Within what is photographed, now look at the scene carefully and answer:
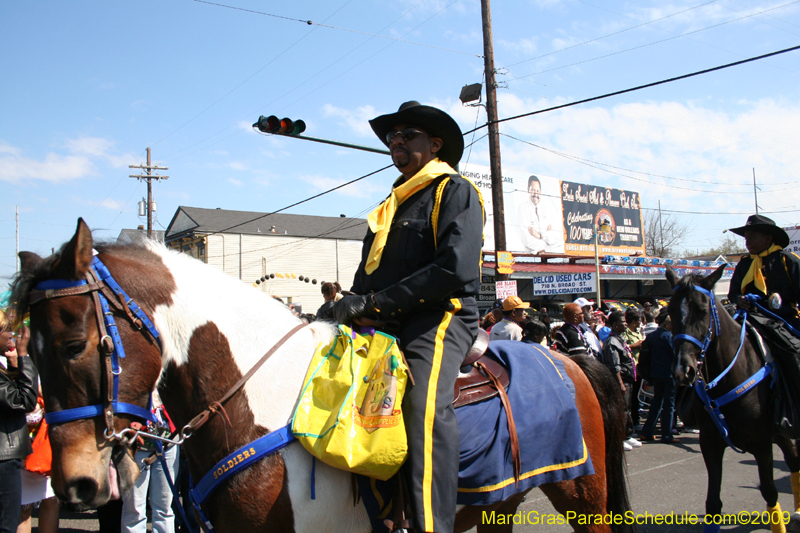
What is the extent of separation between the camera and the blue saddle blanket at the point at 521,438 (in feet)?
8.56

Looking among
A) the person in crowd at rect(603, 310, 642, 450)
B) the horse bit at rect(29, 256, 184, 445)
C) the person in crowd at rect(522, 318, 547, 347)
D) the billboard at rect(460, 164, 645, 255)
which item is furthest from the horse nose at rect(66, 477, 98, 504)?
the billboard at rect(460, 164, 645, 255)

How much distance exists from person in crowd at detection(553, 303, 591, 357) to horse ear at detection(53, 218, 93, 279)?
7.17 m

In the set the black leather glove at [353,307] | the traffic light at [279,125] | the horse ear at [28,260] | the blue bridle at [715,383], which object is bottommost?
the blue bridle at [715,383]

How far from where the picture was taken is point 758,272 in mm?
5734

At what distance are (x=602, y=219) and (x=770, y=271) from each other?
28.5 meters

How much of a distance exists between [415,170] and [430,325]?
878 mm

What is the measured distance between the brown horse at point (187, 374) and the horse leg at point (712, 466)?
3037 millimetres

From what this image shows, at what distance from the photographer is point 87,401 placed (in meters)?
1.94

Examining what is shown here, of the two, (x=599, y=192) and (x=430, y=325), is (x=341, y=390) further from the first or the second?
(x=599, y=192)

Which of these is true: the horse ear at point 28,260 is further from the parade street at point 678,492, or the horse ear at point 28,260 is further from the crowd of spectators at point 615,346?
the crowd of spectators at point 615,346

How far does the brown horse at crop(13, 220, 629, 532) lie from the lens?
1925mm

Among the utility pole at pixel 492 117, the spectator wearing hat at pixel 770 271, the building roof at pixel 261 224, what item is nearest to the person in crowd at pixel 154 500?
the spectator wearing hat at pixel 770 271

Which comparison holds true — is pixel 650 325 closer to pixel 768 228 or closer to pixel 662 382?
pixel 662 382

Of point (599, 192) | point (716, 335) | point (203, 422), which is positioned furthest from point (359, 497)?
point (599, 192)
